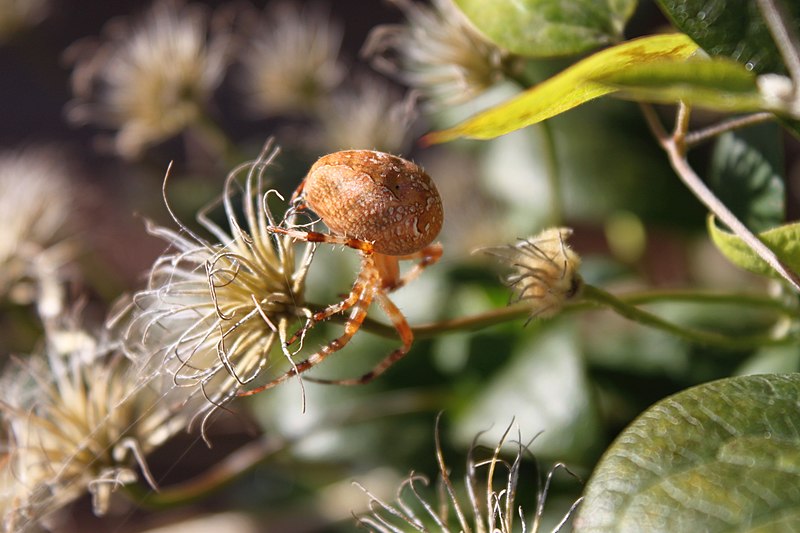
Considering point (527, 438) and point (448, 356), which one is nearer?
point (527, 438)

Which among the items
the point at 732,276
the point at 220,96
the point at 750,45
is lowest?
the point at 732,276

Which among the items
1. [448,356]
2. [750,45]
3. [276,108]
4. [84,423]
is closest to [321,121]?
[276,108]

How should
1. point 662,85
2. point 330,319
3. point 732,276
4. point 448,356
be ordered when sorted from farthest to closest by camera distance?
point 732,276, point 448,356, point 330,319, point 662,85

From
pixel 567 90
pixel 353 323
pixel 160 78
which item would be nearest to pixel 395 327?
pixel 353 323

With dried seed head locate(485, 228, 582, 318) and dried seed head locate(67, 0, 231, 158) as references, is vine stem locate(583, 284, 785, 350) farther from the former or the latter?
dried seed head locate(67, 0, 231, 158)

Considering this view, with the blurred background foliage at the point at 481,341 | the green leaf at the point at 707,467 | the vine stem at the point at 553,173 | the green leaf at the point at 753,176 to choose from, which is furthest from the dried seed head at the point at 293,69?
the green leaf at the point at 707,467

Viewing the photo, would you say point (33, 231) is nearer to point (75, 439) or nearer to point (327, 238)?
point (75, 439)

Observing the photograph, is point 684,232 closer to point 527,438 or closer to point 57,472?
point 527,438
